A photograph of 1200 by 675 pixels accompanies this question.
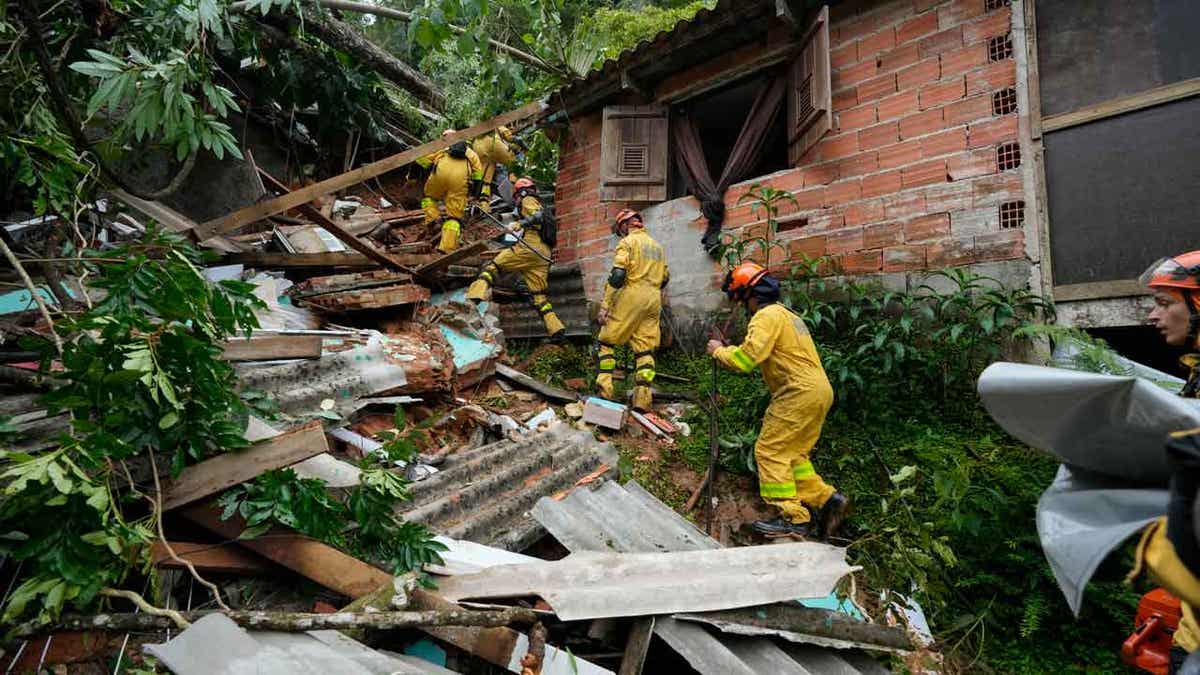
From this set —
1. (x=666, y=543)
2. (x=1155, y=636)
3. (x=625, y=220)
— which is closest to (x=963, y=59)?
(x=625, y=220)

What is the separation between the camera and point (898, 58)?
4.57 m

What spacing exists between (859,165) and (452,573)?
4.62 meters

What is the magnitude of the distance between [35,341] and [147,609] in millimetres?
1096

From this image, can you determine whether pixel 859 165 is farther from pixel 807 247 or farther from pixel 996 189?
pixel 996 189

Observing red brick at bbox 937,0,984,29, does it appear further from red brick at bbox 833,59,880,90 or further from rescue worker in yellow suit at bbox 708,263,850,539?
rescue worker in yellow suit at bbox 708,263,850,539

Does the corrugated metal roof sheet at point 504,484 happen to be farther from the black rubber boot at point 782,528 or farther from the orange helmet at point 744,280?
the orange helmet at point 744,280

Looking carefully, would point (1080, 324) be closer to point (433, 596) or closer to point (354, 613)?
point (433, 596)

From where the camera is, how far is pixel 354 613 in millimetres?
1873

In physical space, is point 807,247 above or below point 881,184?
below

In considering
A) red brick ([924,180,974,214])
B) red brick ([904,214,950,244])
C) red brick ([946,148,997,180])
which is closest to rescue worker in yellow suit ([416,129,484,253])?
red brick ([904,214,950,244])

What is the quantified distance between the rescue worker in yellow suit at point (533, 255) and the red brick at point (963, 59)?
4314mm

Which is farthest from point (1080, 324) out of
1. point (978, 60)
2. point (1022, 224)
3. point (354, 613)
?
point (354, 613)

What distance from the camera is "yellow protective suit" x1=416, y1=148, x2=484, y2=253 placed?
23.0ft

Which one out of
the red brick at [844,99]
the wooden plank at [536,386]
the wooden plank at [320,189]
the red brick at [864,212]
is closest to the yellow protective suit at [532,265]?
the wooden plank at [320,189]
